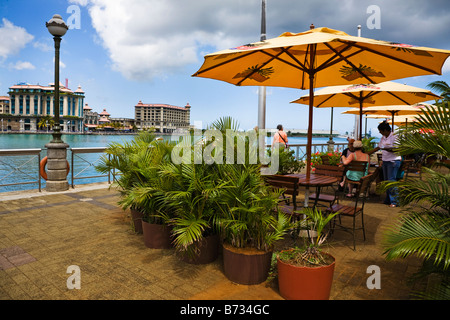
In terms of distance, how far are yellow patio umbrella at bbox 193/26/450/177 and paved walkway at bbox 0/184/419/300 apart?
5.49 feet

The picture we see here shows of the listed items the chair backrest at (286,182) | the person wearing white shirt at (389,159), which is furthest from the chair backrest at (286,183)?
the person wearing white shirt at (389,159)

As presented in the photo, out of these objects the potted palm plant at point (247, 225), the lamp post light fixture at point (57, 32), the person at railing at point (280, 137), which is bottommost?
the potted palm plant at point (247, 225)

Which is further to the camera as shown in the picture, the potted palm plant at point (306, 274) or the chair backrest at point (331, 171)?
the chair backrest at point (331, 171)

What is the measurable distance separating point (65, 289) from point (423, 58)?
4705mm

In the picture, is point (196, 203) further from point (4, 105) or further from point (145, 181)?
point (4, 105)

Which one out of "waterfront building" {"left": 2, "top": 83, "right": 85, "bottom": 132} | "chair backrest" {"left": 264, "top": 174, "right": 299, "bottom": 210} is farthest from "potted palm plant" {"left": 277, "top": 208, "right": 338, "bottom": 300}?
"waterfront building" {"left": 2, "top": 83, "right": 85, "bottom": 132}

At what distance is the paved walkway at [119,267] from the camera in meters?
2.78

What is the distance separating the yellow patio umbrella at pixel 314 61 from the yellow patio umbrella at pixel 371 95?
96 centimetres

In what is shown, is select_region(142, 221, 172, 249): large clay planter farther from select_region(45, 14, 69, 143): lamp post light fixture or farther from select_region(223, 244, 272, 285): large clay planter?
select_region(45, 14, 69, 143): lamp post light fixture

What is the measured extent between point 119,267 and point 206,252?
3.14ft

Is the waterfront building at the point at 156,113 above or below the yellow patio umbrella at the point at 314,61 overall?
above
